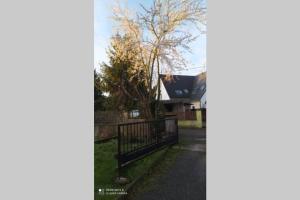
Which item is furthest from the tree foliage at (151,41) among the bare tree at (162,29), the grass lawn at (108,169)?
the grass lawn at (108,169)

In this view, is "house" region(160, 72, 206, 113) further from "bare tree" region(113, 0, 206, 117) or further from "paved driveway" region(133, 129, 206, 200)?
"paved driveway" region(133, 129, 206, 200)

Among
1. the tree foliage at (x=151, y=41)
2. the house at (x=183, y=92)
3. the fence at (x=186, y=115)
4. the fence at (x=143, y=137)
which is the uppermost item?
the tree foliage at (x=151, y=41)

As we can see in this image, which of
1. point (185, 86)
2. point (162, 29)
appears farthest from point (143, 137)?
point (162, 29)

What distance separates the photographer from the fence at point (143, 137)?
2.72 meters

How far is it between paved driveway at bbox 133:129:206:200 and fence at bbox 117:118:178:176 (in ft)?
0.90

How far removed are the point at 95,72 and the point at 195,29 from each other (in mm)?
1301

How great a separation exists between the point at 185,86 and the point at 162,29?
0.77 meters

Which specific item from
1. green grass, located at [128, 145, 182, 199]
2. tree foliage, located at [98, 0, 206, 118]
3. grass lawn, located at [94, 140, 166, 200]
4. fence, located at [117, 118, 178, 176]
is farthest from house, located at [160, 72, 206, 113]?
grass lawn, located at [94, 140, 166, 200]

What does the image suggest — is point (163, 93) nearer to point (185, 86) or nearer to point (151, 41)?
point (185, 86)

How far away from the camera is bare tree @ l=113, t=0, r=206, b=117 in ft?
8.50

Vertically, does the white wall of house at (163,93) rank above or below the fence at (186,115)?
above

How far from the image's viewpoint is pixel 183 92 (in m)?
2.80

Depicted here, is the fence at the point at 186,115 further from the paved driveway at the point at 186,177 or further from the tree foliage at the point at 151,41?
the tree foliage at the point at 151,41

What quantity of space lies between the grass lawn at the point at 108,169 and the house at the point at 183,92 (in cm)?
90
